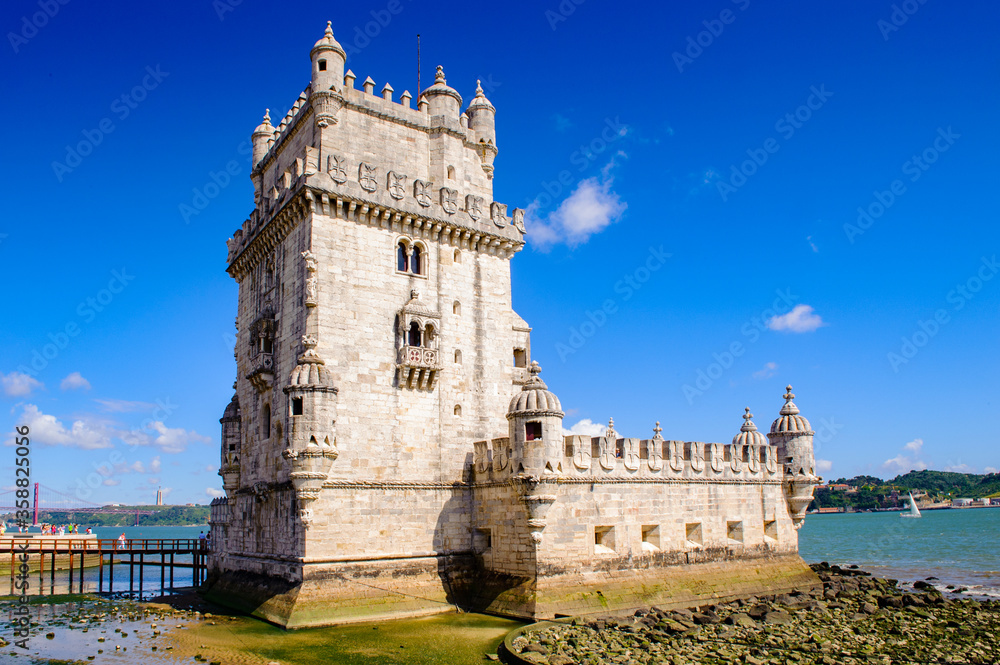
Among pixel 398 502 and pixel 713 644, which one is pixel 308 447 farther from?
pixel 713 644

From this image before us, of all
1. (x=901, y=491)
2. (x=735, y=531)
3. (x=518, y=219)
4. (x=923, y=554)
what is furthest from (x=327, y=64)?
(x=901, y=491)

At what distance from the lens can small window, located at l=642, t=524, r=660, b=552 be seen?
2883 cm

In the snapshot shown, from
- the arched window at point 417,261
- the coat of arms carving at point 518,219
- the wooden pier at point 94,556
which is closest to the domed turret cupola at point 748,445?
the coat of arms carving at point 518,219

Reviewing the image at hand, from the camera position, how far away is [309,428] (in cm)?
2522

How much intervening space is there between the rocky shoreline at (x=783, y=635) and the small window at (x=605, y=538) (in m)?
2.51

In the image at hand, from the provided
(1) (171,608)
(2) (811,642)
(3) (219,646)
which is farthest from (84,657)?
(2) (811,642)

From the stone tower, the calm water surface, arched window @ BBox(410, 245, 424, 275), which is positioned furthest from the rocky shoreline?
arched window @ BBox(410, 245, 424, 275)

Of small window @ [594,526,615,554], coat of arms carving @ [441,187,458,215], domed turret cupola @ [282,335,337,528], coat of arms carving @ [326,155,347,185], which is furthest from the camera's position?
coat of arms carving @ [441,187,458,215]

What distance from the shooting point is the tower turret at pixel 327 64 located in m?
29.2

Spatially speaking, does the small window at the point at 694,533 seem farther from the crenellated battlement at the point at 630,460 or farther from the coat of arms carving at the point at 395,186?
the coat of arms carving at the point at 395,186

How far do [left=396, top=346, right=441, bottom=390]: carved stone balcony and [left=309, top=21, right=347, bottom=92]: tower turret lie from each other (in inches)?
424

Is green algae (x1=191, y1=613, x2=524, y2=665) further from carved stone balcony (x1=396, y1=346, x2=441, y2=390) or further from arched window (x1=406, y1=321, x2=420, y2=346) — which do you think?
arched window (x1=406, y1=321, x2=420, y2=346)

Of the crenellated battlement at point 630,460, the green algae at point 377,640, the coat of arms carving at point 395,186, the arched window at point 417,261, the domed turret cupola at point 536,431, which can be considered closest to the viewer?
the green algae at point 377,640

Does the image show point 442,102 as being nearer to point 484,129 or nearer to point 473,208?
point 484,129
